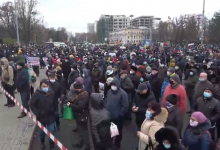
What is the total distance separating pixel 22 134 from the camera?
6.17m

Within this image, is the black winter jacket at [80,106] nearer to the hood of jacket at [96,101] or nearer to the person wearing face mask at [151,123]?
the hood of jacket at [96,101]

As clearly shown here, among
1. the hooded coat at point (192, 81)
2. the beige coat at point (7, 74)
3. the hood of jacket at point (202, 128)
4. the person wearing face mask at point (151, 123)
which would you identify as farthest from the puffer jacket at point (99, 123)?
the beige coat at point (7, 74)

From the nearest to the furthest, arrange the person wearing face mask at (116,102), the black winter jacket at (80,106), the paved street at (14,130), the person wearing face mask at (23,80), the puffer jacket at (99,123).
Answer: the puffer jacket at (99,123)
the black winter jacket at (80,106)
the person wearing face mask at (116,102)
the paved street at (14,130)
the person wearing face mask at (23,80)

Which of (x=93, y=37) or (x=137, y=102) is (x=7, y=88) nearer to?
(x=137, y=102)

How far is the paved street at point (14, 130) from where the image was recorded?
554cm

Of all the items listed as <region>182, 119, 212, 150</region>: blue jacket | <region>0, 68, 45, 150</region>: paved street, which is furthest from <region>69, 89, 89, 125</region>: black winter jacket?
<region>182, 119, 212, 150</region>: blue jacket

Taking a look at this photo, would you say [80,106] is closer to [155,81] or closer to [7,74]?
[155,81]

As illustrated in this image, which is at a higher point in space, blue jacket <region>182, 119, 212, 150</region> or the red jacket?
the red jacket

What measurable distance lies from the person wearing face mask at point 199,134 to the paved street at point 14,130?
12.7ft

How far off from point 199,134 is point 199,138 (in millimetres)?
72

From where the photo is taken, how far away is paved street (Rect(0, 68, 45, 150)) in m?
5.54

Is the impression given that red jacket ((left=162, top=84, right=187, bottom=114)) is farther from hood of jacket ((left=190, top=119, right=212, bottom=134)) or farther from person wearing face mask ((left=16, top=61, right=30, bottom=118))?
person wearing face mask ((left=16, top=61, right=30, bottom=118))

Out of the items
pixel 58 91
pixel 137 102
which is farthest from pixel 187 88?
pixel 58 91

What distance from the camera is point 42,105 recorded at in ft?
16.5
